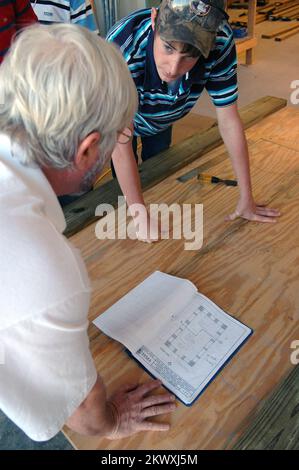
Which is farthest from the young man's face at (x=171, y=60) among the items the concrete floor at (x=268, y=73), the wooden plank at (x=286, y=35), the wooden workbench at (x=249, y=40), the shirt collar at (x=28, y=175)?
the wooden plank at (x=286, y=35)

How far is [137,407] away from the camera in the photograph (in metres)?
0.82

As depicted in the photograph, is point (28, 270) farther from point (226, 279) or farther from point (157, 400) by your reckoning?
point (226, 279)

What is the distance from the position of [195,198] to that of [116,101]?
0.89 metres

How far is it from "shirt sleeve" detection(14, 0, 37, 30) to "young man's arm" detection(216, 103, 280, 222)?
726 mm

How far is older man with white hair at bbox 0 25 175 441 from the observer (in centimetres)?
57

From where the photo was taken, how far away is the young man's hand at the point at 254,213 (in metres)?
1.35

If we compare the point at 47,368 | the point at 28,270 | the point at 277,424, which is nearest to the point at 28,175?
the point at 28,270

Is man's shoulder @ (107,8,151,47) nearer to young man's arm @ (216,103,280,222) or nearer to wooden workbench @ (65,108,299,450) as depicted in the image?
young man's arm @ (216,103,280,222)

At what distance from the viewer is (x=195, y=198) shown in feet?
4.80

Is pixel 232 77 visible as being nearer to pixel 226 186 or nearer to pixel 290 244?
pixel 226 186

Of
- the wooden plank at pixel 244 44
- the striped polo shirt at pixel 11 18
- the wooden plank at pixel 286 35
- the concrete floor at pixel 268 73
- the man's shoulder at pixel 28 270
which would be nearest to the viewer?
the man's shoulder at pixel 28 270

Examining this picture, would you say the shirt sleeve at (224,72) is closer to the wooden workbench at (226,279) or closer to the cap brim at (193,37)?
the cap brim at (193,37)

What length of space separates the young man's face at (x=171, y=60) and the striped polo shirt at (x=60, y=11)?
1.10 m

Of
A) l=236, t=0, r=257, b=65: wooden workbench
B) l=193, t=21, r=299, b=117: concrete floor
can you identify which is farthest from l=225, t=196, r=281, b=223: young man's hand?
l=236, t=0, r=257, b=65: wooden workbench
